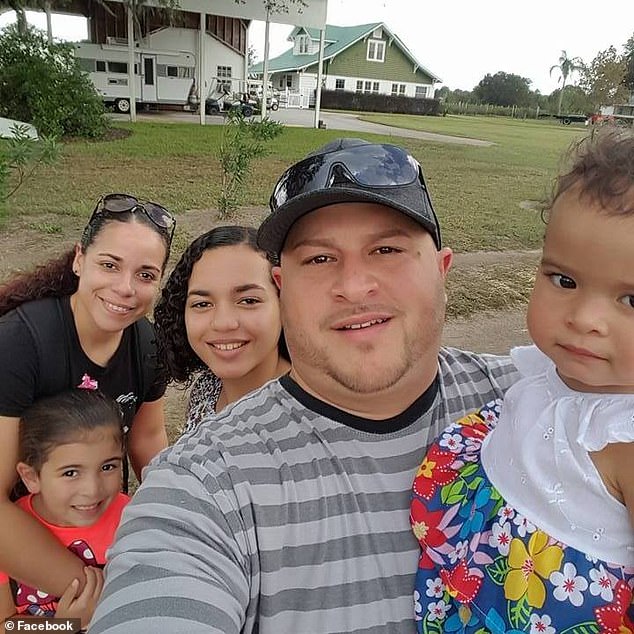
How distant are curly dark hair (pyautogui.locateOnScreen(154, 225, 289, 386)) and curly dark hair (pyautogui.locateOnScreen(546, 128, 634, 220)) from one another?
1.25m

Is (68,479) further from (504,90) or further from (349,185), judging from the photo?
(504,90)

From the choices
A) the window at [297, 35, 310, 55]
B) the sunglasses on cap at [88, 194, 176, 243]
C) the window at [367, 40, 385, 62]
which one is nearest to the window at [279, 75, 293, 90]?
the window at [297, 35, 310, 55]

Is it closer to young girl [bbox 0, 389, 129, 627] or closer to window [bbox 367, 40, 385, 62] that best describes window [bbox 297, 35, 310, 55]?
window [bbox 367, 40, 385, 62]

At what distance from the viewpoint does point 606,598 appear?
4.09 ft

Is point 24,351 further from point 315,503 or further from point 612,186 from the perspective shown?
point 612,186

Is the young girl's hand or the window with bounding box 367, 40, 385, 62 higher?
the window with bounding box 367, 40, 385, 62

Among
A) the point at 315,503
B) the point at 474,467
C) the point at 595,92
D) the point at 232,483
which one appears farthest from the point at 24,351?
the point at 595,92

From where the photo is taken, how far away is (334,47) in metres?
50.2

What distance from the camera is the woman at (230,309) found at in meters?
2.37

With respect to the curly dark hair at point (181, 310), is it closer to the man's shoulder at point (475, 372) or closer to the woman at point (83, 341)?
the woman at point (83, 341)

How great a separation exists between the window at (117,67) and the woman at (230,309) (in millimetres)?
27607

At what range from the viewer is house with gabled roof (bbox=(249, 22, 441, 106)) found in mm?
49031

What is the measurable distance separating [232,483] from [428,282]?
738 mm

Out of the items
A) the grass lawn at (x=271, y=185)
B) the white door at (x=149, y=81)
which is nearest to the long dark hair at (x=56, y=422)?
the grass lawn at (x=271, y=185)
